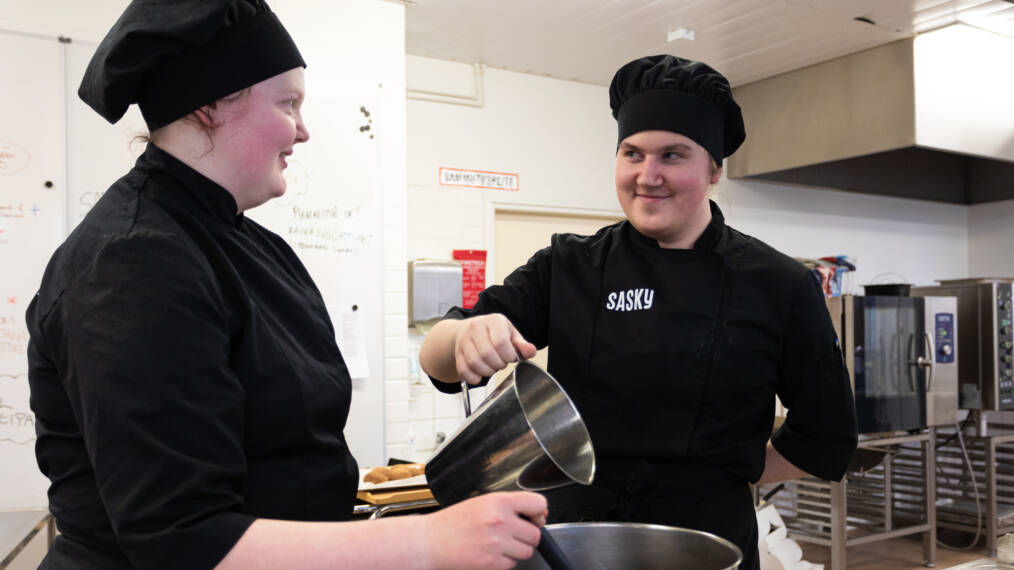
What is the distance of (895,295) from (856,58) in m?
1.43

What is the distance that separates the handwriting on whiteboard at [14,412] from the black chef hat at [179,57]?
2464 mm

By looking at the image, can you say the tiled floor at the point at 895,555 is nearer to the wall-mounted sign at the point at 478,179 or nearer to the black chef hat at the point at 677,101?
the wall-mounted sign at the point at 478,179

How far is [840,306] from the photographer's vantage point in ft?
14.3

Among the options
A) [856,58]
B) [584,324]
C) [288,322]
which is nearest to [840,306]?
[856,58]

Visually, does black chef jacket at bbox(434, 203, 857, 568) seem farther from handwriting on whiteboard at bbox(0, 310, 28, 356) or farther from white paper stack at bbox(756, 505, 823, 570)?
handwriting on whiteboard at bbox(0, 310, 28, 356)

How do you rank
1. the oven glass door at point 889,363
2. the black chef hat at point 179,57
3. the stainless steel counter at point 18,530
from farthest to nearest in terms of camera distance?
the oven glass door at point 889,363 < the stainless steel counter at point 18,530 < the black chef hat at point 179,57

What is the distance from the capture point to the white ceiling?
393 cm

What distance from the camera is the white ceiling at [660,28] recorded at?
3.93 m

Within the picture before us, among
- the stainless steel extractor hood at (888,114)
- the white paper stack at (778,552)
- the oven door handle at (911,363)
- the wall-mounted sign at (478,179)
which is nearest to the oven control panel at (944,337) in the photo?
the oven door handle at (911,363)

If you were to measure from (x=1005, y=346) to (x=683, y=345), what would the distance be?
15.1 ft

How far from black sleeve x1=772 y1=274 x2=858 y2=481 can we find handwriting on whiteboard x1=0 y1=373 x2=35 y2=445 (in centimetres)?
275

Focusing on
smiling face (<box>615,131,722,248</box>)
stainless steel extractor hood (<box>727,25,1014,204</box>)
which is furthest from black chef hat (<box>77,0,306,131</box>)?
stainless steel extractor hood (<box>727,25,1014,204</box>)

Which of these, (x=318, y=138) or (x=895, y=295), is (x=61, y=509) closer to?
(x=318, y=138)

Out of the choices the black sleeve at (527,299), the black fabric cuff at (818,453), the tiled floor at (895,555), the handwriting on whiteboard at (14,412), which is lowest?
the tiled floor at (895,555)
